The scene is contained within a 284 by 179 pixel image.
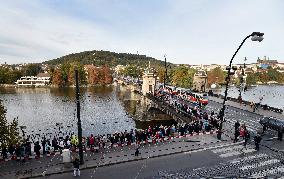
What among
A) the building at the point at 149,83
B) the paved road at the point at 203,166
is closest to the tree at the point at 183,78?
the building at the point at 149,83

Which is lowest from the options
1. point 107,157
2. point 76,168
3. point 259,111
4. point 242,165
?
point 242,165

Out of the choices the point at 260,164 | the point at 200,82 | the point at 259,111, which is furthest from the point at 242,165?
the point at 200,82

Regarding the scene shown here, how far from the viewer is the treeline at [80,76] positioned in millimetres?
151000

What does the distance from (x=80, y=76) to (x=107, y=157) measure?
133146 mm

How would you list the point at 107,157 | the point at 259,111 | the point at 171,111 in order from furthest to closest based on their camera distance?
the point at 171,111 → the point at 259,111 → the point at 107,157

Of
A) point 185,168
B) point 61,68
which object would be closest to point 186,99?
point 185,168

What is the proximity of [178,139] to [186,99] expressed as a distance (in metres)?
28.9

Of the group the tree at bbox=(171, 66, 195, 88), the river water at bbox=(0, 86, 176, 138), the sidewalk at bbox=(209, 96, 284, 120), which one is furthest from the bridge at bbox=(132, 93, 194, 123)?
the tree at bbox=(171, 66, 195, 88)

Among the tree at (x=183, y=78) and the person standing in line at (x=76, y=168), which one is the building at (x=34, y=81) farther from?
the person standing in line at (x=76, y=168)

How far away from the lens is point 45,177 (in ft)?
67.7

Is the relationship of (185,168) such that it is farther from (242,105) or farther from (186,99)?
(186,99)

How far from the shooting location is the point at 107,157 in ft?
79.9

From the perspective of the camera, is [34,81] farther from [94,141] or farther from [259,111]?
[94,141]

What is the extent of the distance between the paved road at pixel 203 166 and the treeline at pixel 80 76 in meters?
127
